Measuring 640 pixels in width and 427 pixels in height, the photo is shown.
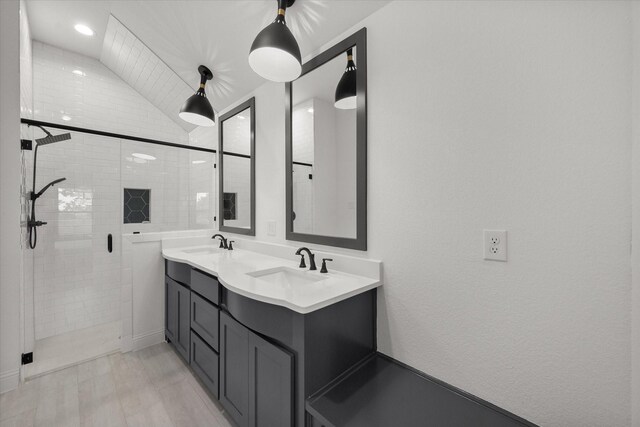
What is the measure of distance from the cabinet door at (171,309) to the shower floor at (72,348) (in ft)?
1.57

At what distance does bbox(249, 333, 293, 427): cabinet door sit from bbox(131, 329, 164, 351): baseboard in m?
1.60

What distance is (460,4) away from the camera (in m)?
1.07

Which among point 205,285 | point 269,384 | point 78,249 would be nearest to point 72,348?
point 78,249

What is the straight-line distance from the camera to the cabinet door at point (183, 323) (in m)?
1.87

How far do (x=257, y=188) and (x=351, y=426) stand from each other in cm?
174

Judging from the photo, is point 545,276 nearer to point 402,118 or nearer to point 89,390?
point 402,118

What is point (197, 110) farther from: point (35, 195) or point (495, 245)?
point (495, 245)

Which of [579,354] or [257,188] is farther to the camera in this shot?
[257,188]

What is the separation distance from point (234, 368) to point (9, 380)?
1729 mm

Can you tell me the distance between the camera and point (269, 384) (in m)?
1.12

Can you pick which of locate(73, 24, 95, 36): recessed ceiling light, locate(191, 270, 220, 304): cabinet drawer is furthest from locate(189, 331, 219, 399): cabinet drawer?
locate(73, 24, 95, 36): recessed ceiling light

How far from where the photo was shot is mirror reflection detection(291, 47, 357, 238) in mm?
1478

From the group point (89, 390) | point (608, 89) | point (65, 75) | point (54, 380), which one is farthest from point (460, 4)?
point (65, 75)

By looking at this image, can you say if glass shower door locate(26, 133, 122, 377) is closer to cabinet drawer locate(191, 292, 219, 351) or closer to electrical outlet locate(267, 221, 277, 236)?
cabinet drawer locate(191, 292, 219, 351)
